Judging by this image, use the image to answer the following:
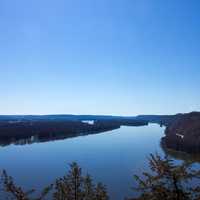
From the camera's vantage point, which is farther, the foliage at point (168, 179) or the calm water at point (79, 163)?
the calm water at point (79, 163)

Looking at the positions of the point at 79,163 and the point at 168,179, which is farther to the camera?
the point at 79,163

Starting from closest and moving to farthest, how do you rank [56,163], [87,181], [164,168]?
[164,168]
[87,181]
[56,163]

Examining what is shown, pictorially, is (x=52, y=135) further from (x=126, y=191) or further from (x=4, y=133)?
(x=126, y=191)

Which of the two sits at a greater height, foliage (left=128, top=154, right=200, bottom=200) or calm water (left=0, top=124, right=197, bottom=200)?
foliage (left=128, top=154, right=200, bottom=200)

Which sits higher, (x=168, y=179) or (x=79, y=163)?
(x=168, y=179)

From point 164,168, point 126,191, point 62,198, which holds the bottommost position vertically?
point 126,191

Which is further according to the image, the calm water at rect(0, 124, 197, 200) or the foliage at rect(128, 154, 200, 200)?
the calm water at rect(0, 124, 197, 200)

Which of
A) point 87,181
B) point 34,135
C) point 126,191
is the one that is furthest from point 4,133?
point 87,181

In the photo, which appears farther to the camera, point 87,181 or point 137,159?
point 137,159

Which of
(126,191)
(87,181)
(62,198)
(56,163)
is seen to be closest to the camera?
(62,198)

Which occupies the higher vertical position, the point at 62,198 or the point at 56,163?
the point at 62,198

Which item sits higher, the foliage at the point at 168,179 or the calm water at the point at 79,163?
the foliage at the point at 168,179
